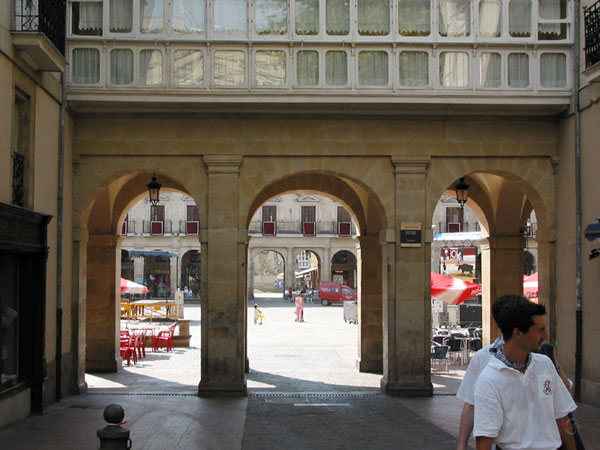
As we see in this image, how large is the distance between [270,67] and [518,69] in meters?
4.43

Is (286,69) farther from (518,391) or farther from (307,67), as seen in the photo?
(518,391)

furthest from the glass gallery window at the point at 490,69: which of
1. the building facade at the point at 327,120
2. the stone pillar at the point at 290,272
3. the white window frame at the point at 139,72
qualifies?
the stone pillar at the point at 290,272

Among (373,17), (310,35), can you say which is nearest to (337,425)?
(310,35)

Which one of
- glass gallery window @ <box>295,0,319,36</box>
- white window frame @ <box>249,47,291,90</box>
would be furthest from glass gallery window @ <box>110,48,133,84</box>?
glass gallery window @ <box>295,0,319,36</box>

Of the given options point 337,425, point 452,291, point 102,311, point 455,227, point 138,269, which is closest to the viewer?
point 337,425

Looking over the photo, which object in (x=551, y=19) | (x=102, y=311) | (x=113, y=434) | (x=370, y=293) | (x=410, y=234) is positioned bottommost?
(x=113, y=434)

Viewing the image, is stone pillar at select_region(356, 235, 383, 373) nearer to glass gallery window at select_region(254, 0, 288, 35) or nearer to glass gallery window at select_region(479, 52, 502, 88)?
glass gallery window at select_region(479, 52, 502, 88)

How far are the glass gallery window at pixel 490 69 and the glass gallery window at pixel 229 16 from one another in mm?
4293

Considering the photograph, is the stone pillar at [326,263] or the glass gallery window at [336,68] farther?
the stone pillar at [326,263]

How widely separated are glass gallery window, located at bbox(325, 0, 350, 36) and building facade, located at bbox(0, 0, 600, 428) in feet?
0.07

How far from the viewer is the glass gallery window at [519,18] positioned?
1333cm

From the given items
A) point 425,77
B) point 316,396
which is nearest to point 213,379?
point 316,396

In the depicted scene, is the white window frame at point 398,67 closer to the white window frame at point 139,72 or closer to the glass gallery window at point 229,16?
the glass gallery window at point 229,16

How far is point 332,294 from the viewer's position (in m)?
51.0
